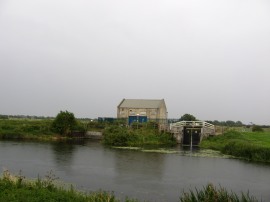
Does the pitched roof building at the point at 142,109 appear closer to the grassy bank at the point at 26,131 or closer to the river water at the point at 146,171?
the grassy bank at the point at 26,131

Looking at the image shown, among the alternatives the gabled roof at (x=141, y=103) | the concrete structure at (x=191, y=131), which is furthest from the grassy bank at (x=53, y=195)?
the gabled roof at (x=141, y=103)

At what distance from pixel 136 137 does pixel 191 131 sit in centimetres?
1033

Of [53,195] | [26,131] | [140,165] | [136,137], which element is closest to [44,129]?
[26,131]

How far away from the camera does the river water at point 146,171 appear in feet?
84.7

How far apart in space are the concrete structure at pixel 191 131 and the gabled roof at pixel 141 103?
1842cm

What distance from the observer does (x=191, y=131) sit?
6456cm

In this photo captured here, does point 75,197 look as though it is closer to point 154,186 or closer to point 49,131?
point 154,186

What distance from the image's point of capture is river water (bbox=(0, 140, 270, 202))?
2583cm

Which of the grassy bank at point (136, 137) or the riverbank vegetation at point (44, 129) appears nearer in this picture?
the grassy bank at point (136, 137)

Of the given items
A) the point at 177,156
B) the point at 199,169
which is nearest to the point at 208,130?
the point at 177,156

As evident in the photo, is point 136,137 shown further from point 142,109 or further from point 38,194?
point 38,194

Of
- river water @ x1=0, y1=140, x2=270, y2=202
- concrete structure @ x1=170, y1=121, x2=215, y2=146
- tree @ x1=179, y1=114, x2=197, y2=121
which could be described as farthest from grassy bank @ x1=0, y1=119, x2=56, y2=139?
tree @ x1=179, y1=114, x2=197, y2=121

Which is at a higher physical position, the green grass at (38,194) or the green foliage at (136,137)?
the green foliage at (136,137)

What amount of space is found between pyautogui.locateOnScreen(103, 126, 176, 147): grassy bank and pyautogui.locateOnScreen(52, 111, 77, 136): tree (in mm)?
10777
